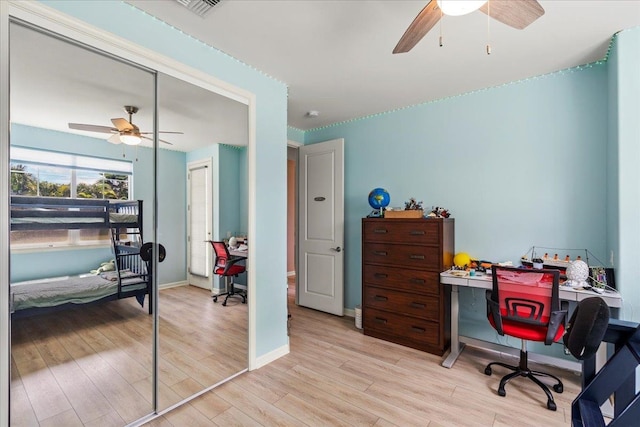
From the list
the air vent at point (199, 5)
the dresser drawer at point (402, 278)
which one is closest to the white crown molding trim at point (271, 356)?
the dresser drawer at point (402, 278)

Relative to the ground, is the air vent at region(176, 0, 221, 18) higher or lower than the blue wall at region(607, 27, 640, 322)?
higher

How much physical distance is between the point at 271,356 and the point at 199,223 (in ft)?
4.64

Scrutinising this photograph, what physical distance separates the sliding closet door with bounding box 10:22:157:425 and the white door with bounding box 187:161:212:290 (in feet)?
1.01

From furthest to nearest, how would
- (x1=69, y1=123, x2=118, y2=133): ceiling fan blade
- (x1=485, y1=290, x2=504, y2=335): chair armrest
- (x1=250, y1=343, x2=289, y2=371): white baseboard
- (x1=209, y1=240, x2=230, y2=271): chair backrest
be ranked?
(x1=250, y1=343, x2=289, y2=371): white baseboard, (x1=209, y1=240, x2=230, y2=271): chair backrest, (x1=485, y1=290, x2=504, y2=335): chair armrest, (x1=69, y1=123, x2=118, y2=133): ceiling fan blade

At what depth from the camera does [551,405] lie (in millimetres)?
2027

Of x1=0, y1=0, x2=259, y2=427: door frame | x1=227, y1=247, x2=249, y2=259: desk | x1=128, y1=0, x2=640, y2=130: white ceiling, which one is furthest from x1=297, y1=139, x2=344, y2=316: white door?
x1=0, y1=0, x2=259, y2=427: door frame

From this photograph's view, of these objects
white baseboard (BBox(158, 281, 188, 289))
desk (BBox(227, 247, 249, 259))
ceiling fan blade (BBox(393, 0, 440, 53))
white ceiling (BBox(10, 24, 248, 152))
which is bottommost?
white baseboard (BBox(158, 281, 188, 289))

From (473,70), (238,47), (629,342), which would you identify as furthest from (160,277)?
(473,70)

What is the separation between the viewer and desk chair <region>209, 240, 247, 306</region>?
96.5 inches

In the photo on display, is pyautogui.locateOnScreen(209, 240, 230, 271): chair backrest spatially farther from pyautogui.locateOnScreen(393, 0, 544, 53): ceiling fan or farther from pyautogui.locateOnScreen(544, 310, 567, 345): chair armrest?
pyautogui.locateOnScreen(544, 310, 567, 345): chair armrest

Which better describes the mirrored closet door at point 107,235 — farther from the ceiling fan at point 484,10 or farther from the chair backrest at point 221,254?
the ceiling fan at point 484,10

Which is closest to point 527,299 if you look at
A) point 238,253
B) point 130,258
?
point 238,253

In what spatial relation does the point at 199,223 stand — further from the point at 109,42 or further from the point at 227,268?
the point at 109,42

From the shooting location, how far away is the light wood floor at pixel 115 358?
1.50 meters
